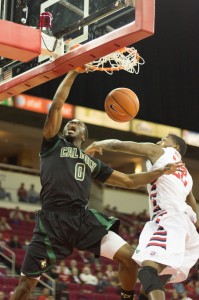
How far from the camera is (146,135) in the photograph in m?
19.5

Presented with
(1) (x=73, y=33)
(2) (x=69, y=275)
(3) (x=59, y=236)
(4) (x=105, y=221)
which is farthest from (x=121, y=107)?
(2) (x=69, y=275)

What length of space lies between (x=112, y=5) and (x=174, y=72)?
15658 millimetres

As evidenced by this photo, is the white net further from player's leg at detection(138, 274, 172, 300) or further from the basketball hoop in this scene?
player's leg at detection(138, 274, 172, 300)

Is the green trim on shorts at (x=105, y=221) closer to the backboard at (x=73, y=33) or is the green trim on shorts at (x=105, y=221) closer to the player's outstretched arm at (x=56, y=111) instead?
the player's outstretched arm at (x=56, y=111)

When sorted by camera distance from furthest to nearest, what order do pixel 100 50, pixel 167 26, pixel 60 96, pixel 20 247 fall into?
pixel 167 26
pixel 20 247
pixel 60 96
pixel 100 50

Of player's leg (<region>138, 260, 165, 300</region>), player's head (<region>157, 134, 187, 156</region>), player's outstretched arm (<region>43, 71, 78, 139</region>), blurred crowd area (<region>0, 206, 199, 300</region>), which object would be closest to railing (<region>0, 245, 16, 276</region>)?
blurred crowd area (<region>0, 206, 199, 300</region>)

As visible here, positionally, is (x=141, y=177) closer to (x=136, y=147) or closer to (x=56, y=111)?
(x=136, y=147)

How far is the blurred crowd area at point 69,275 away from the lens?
10898 mm

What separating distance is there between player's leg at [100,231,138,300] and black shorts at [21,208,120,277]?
0.06 metres

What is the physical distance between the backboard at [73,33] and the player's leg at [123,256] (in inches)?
58.5

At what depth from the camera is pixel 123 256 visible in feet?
16.1

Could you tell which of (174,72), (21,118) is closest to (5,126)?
(21,118)

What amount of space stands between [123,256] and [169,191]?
700 millimetres

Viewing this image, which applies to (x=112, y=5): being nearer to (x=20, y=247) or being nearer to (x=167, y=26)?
(x=20, y=247)
